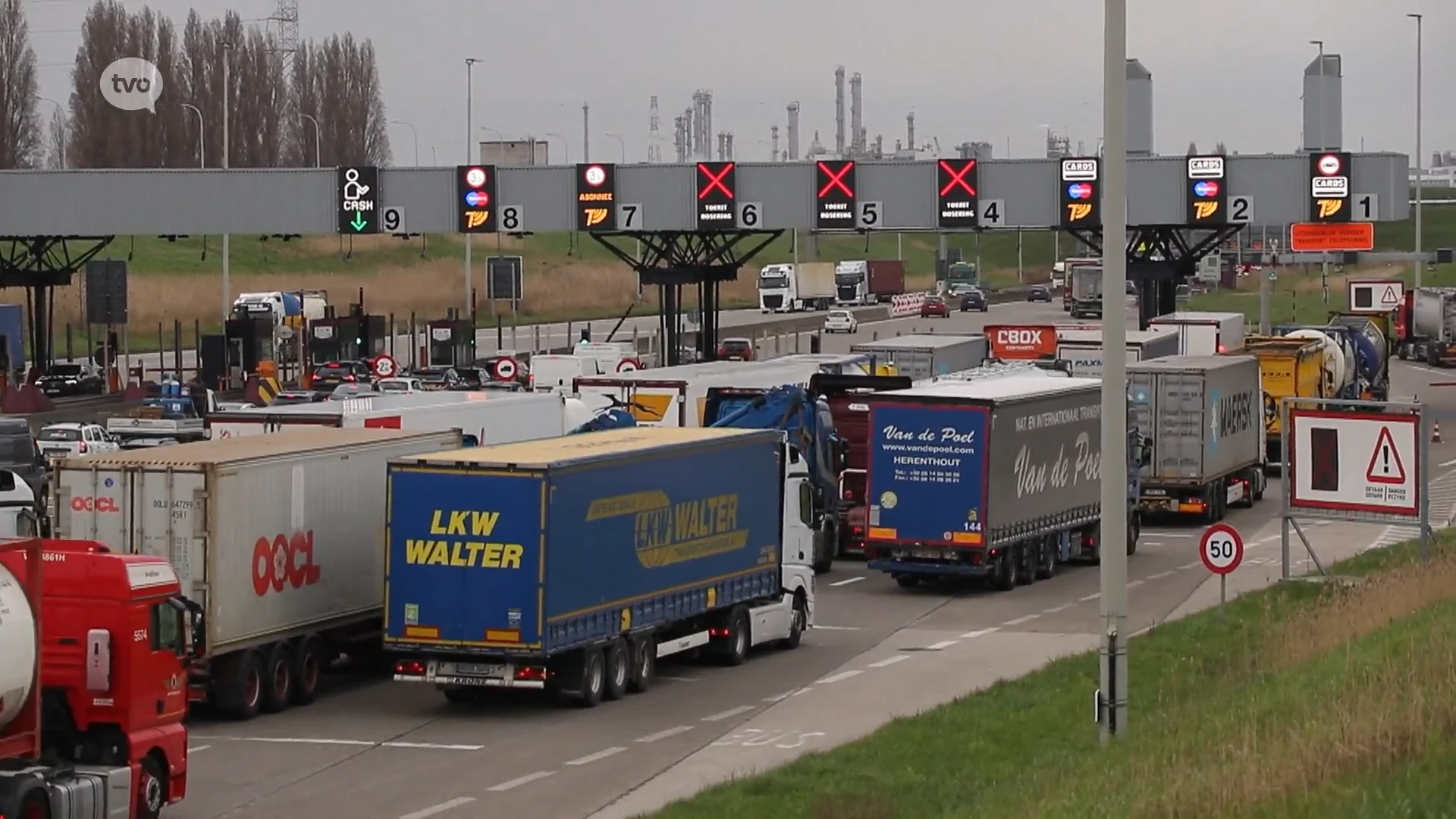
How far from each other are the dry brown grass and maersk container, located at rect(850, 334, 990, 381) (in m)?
49.4

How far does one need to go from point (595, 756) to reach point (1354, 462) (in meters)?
13.6

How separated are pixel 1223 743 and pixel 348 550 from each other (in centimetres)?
1302

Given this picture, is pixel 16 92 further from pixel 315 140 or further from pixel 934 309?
pixel 934 309

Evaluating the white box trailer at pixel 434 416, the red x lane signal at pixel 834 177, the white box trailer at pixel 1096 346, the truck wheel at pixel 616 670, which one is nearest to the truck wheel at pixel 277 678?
the truck wheel at pixel 616 670

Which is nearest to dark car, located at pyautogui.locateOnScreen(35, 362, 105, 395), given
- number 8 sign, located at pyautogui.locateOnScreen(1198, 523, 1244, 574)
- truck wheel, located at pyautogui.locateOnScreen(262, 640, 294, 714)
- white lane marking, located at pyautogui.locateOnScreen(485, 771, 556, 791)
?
truck wheel, located at pyautogui.locateOnScreen(262, 640, 294, 714)

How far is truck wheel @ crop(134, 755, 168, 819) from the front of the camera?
17.0 m

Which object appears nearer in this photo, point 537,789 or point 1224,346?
point 537,789

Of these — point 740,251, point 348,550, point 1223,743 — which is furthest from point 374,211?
point 740,251

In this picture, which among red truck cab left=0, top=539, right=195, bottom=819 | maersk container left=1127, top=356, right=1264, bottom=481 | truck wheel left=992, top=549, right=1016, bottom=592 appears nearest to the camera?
red truck cab left=0, top=539, right=195, bottom=819

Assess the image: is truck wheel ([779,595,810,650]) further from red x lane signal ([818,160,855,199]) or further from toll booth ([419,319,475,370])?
toll booth ([419,319,475,370])

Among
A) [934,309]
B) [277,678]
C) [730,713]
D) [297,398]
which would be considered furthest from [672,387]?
[934,309]

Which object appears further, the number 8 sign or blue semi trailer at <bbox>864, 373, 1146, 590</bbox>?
blue semi trailer at <bbox>864, 373, 1146, 590</bbox>

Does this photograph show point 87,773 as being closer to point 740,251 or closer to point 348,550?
point 348,550

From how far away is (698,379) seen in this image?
42.1 metres
